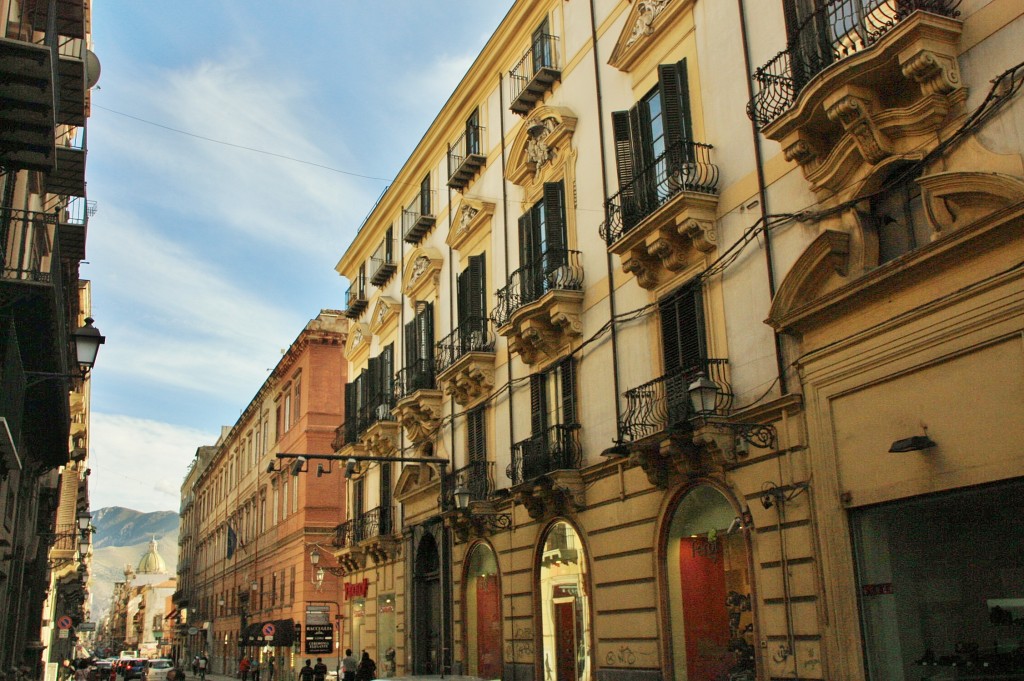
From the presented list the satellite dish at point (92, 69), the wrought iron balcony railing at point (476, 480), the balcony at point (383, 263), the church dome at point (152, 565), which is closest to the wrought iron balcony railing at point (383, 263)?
the balcony at point (383, 263)

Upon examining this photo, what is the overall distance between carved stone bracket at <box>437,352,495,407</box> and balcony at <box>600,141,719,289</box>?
7.23 m

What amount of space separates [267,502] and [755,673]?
42.6m

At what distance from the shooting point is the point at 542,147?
22906 millimetres

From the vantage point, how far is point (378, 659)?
32344 mm

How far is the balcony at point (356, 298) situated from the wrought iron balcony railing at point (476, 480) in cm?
1297

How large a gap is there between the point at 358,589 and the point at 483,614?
1069 centimetres

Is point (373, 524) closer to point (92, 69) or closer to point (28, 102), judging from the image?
point (92, 69)

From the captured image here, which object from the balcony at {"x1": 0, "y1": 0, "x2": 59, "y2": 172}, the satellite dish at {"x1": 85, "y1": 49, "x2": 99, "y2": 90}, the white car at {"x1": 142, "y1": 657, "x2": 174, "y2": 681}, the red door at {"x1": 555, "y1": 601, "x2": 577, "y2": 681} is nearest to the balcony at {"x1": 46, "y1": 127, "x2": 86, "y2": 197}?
the satellite dish at {"x1": 85, "y1": 49, "x2": 99, "y2": 90}

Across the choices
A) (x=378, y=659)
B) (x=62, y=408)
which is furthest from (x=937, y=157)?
(x=378, y=659)

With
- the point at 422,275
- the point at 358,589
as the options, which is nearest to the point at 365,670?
the point at 358,589

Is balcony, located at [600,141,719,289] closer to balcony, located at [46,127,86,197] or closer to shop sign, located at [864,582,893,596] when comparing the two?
shop sign, located at [864,582,893,596]

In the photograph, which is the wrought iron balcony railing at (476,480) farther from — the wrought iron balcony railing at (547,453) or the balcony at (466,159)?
the balcony at (466,159)

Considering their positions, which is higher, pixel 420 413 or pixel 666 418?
pixel 420 413

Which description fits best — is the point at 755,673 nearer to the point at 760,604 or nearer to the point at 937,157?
the point at 760,604
